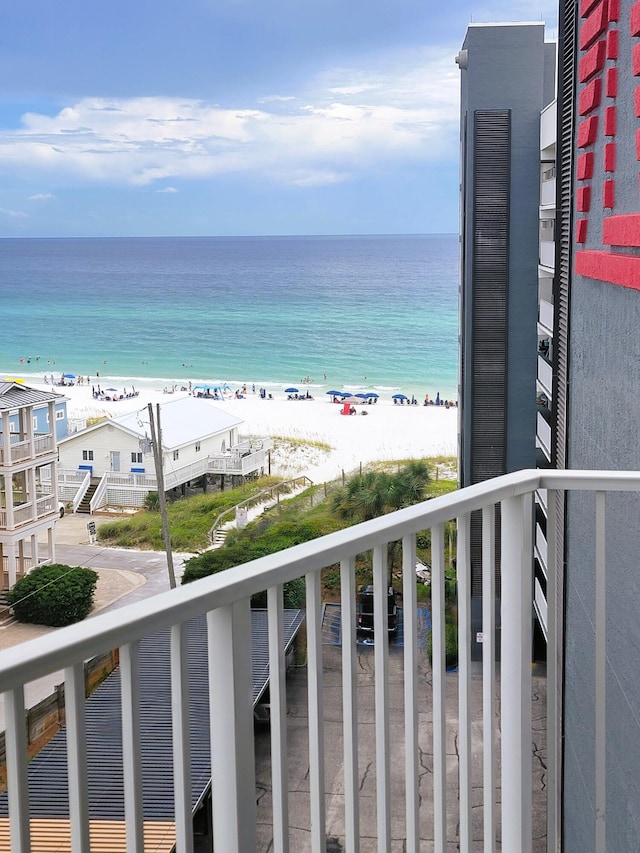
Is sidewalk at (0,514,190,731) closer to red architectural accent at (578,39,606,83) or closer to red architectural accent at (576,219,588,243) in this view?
red architectural accent at (576,219,588,243)

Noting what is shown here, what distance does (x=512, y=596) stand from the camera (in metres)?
1.01

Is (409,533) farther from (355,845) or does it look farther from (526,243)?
(526,243)

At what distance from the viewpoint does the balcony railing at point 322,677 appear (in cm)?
56

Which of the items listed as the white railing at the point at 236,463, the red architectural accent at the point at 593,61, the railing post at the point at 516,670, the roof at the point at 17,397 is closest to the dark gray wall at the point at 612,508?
the red architectural accent at the point at 593,61

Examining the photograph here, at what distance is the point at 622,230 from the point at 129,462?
1451cm

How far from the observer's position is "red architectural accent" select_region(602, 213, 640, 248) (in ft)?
8.62

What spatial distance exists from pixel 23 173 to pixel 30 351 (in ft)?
37.7

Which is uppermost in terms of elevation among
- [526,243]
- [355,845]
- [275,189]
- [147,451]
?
[275,189]

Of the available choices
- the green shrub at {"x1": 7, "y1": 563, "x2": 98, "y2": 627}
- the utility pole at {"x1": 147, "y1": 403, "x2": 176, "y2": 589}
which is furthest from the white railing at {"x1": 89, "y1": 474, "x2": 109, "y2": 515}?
the green shrub at {"x1": 7, "y1": 563, "x2": 98, "y2": 627}

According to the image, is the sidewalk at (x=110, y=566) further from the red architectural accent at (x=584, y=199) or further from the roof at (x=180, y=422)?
the red architectural accent at (x=584, y=199)

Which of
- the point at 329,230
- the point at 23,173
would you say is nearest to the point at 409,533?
the point at 23,173

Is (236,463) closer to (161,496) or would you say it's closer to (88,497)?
(88,497)

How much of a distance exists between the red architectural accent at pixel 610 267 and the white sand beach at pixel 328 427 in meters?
14.3

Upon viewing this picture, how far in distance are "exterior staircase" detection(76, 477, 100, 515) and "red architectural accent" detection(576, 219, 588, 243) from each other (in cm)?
1430
